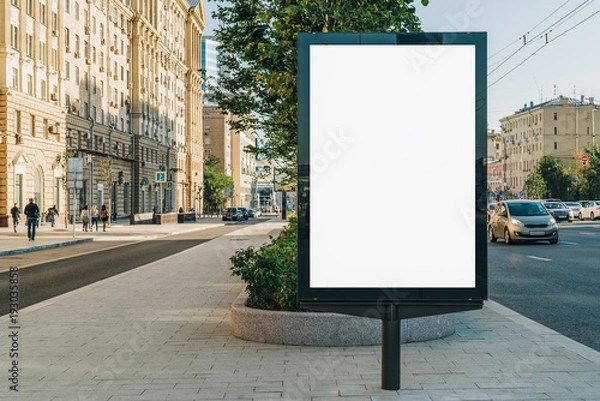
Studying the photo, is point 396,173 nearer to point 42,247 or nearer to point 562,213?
point 42,247

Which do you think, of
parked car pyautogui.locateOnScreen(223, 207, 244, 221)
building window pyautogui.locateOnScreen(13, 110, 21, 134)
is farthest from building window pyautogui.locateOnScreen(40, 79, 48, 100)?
parked car pyautogui.locateOnScreen(223, 207, 244, 221)

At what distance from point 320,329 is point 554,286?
7.06 m

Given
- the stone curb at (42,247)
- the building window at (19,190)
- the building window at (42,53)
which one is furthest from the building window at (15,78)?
the stone curb at (42,247)

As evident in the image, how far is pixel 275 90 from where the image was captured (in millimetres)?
9391

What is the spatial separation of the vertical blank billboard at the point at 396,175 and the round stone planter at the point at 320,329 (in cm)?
202

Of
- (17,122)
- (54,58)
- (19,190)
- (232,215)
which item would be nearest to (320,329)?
(17,122)

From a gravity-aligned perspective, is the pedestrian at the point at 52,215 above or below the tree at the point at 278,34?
below

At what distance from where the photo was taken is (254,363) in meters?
5.97

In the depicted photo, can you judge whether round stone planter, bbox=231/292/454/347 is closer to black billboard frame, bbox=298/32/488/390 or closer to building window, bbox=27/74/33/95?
black billboard frame, bbox=298/32/488/390

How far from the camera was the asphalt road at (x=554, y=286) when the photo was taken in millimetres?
8492

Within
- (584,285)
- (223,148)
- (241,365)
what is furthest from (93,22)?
(223,148)

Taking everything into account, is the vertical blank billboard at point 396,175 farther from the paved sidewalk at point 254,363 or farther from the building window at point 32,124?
the building window at point 32,124

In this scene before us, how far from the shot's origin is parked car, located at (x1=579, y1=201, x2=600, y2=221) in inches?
2163

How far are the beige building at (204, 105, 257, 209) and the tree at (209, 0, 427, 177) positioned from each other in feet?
323
